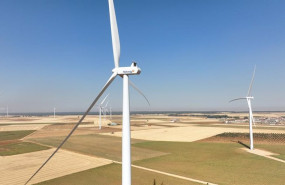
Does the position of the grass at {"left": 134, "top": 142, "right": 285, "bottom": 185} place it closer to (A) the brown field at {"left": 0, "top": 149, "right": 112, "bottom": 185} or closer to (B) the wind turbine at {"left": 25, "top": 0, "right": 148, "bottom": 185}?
(A) the brown field at {"left": 0, "top": 149, "right": 112, "bottom": 185}

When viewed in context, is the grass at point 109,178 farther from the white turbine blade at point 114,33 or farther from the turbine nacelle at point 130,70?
the white turbine blade at point 114,33

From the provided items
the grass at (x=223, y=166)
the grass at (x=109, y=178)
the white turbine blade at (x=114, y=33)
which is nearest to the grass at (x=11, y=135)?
the grass at (x=109, y=178)

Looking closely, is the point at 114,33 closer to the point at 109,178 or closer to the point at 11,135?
the point at 109,178

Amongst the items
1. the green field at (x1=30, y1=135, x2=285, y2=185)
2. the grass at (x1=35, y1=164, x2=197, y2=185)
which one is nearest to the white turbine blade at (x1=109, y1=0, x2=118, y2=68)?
the grass at (x1=35, y1=164, x2=197, y2=185)

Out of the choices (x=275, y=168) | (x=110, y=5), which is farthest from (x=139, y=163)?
(x=110, y=5)

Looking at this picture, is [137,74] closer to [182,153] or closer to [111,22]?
[111,22]

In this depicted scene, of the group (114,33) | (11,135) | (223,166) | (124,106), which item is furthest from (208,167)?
(11,135)
